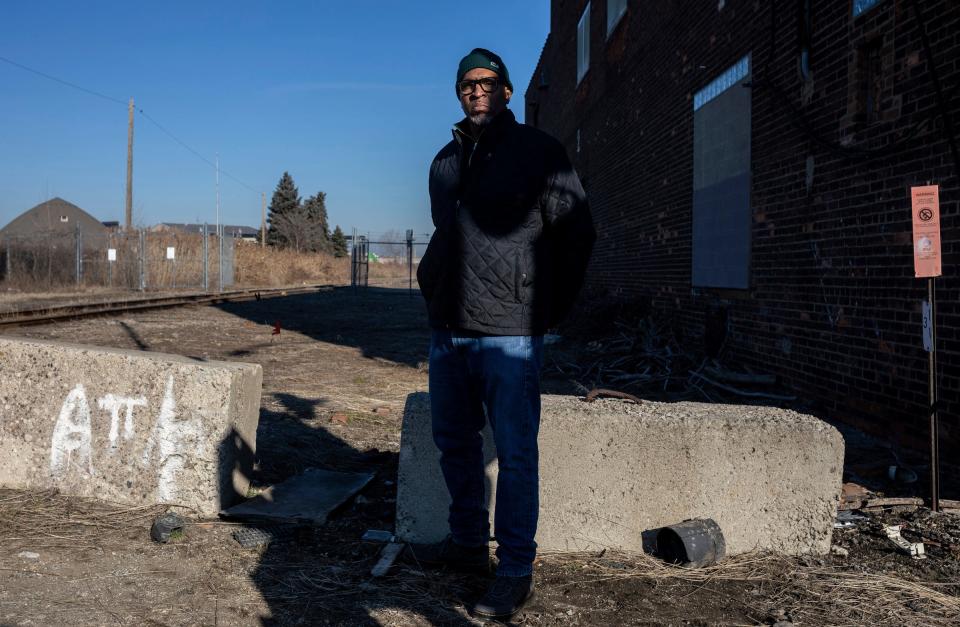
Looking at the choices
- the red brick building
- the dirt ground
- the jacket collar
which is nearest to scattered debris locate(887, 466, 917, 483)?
the dirt ground

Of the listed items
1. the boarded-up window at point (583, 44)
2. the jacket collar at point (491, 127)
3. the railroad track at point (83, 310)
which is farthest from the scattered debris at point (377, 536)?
the boarded-up window at point (583, 44)

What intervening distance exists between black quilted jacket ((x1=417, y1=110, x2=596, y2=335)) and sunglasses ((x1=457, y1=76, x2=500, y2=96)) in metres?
0.11

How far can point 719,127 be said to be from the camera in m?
9.02

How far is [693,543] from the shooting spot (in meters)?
3.27

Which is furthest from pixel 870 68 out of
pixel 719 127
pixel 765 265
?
pixel 719 127

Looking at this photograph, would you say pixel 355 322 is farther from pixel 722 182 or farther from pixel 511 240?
pixel 511 240

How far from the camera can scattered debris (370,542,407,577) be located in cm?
316

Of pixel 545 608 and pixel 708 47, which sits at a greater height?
pixel 708 47

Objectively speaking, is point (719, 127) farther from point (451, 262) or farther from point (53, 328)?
point (53, 328)

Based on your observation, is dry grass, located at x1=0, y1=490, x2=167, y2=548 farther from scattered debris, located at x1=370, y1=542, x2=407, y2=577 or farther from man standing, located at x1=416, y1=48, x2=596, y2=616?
man standing, located at x1=416, y1=48, x2=596, y2=616

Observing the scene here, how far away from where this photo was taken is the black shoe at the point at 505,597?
273cm

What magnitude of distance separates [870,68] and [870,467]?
3265mm

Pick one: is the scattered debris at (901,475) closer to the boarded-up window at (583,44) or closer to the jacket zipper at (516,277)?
the jacket zipper at (516,277)

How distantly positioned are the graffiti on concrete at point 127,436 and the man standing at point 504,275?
1.56 metres
